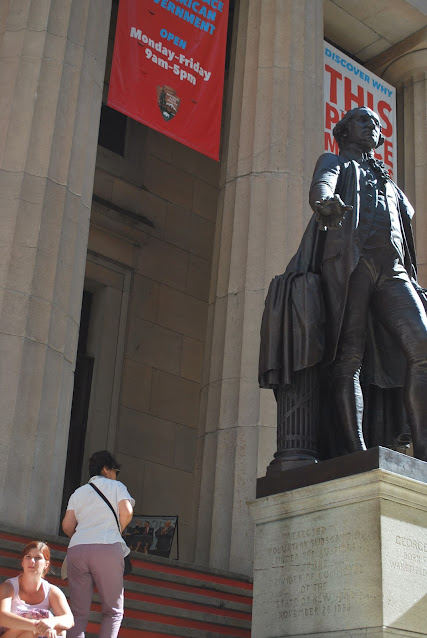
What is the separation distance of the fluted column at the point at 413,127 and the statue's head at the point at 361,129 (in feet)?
31.1

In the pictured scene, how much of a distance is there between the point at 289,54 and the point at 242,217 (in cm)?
285

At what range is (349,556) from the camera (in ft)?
17.3

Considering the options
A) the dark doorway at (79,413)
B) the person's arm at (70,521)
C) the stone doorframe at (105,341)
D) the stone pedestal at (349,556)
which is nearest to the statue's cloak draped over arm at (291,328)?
the stone pedestal at (349,556)

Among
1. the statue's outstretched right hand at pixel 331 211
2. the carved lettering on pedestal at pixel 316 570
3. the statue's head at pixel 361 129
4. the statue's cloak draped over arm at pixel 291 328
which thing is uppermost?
the statue's head at pixel 361 129

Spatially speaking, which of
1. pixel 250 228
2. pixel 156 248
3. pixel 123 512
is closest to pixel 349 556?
pixel 123 512

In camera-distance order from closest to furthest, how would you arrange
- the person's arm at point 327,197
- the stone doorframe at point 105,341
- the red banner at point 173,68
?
the person's arm at point 327,197 → the red banner at point 173,68 → the stone doorframe at point 105,341

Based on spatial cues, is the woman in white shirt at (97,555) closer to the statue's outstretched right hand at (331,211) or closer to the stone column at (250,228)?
the statue's outstretched right hand at (331,211)

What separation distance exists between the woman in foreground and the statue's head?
3.80m

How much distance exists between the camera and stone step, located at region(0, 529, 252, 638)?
7.36 metres

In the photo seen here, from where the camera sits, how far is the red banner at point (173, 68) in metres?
12.0

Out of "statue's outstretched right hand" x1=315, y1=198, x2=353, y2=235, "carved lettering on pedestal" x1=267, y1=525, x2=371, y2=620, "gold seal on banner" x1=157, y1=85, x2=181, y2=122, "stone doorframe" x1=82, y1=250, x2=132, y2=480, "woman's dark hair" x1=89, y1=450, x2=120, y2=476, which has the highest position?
"gold seal on banner" x1=157, y1=85, x2=181, y2=122

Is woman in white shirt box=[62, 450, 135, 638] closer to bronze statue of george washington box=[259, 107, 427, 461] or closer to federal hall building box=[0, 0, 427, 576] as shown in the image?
federal hall building box=[0, 0, 427, 576]

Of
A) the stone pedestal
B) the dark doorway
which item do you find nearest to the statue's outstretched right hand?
A: the stone pedestal

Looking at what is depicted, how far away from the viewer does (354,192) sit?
662cm
